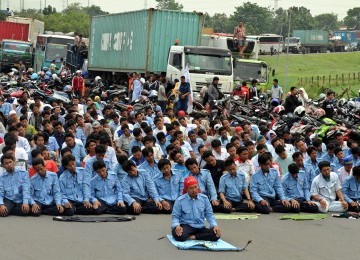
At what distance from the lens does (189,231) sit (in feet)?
44.9

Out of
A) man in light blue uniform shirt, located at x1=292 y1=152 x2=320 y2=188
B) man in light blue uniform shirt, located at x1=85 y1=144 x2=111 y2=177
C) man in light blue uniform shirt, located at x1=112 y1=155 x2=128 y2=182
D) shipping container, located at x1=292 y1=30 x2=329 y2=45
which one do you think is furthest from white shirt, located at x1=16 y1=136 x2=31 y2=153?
shipping container, located at x1=292 y1=30 x2=329 y2=45

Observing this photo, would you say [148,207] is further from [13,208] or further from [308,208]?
[308,208]

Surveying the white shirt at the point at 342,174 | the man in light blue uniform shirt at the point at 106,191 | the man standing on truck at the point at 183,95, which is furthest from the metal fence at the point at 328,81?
the man in light blue uniform shirt at the point at 106,191

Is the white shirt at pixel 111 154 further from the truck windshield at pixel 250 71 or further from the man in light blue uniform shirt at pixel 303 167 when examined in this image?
the truck windshield at pixel 250 71

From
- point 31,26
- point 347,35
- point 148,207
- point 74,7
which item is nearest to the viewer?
point 148,207

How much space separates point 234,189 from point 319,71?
5739cm

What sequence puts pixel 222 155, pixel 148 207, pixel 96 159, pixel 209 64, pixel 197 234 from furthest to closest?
pixel 209 64 < pixel 222 155 < pixel 96 159 < pixel 148 207 < pixel 197 234

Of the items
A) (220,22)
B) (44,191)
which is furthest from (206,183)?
(220,22)

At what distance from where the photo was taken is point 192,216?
13703 mm

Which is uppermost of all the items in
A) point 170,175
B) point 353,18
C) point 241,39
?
point 353,18

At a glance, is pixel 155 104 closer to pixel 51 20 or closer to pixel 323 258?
pixel 323 258

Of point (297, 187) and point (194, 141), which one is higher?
point (194, 141)

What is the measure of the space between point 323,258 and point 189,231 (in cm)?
187

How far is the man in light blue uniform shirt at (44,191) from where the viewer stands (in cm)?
1622
